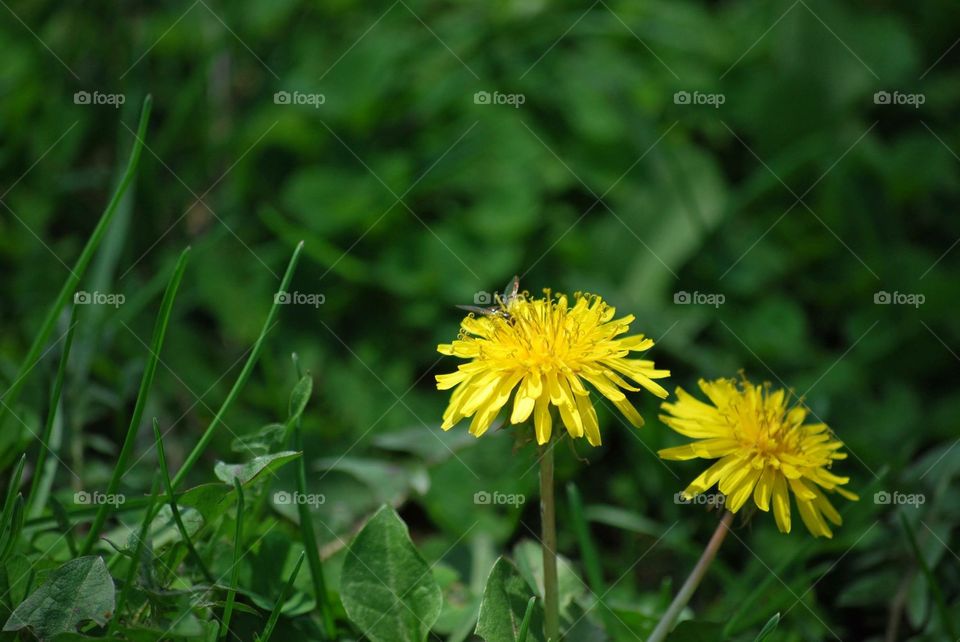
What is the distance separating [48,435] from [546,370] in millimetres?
852

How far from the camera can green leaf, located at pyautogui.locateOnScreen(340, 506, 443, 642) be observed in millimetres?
1521

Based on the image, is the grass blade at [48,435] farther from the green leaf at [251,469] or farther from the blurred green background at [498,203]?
the blurred green background at [498,203]

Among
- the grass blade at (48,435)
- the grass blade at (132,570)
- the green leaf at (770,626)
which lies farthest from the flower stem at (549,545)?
the grass blade at (48,435)

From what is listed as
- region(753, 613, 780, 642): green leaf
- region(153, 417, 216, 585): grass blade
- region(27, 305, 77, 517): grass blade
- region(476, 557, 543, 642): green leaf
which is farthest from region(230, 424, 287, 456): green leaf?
region(753, 613, 780, 642): green leaf

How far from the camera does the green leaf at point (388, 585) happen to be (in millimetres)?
1521

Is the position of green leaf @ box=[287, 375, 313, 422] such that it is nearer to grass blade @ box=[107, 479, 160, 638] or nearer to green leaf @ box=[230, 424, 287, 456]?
green leaf @ box=[230, 424, 287, 456]

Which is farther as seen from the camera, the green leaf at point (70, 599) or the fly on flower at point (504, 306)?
the fly on flower at point (504, 306)

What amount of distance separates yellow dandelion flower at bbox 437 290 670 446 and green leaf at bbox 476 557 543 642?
0.83 feet

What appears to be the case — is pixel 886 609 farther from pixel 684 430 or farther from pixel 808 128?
pixel 808 128

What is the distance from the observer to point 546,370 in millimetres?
1410

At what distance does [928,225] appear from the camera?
132 inches

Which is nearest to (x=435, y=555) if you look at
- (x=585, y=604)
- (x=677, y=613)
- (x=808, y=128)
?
(x=585, y=604)

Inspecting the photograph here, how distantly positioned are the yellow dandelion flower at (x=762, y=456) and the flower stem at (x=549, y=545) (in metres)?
0.19

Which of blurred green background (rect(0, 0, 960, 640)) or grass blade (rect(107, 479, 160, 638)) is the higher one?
blurred green background (rect(0, 0, 960, 640))
